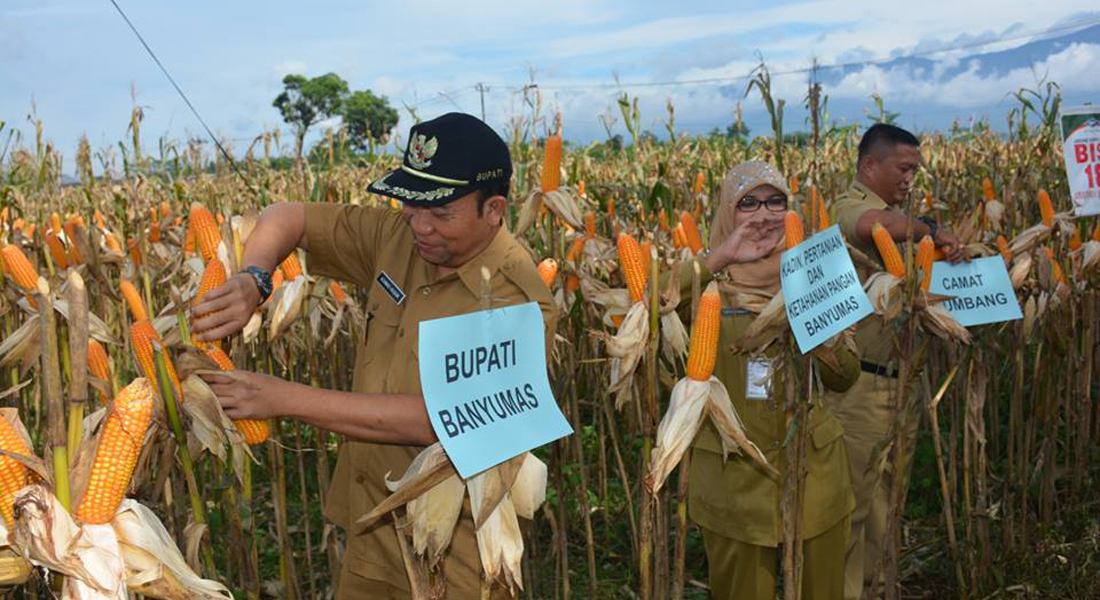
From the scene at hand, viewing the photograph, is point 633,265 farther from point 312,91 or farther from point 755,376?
point 312,91

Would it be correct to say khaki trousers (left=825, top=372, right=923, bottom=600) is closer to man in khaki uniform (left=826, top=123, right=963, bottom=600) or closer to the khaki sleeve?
man in khaki uniform (left=826, top=123, right=963, bottom=600)

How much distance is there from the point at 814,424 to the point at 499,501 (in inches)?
57.5

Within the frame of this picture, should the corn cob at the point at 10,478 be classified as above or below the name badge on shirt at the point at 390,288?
below

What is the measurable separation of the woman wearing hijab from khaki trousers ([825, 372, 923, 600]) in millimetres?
705

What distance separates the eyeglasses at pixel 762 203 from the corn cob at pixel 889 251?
34 centimetres

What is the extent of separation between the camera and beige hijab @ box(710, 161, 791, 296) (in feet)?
9.08

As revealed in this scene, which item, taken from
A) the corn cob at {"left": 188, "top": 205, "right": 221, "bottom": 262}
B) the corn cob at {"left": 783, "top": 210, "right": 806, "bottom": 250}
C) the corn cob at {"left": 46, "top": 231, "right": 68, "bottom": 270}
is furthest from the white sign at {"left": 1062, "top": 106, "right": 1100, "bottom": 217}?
the corn cob at {"left": 46, "top": 231, "right": 68, "bottom": 270}

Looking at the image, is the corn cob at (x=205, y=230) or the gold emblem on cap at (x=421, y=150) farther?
the gold emblem on cap at (x=421, y=150)

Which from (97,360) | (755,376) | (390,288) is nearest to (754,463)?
(755,376)

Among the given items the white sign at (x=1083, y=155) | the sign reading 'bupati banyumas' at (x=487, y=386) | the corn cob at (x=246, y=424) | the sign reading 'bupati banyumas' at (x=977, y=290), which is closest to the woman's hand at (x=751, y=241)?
the sign reading 'bupati banyumas' at (x=977, y=290)

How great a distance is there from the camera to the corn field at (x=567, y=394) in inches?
63.6

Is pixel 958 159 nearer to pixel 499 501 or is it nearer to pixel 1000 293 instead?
pixel 1000 293

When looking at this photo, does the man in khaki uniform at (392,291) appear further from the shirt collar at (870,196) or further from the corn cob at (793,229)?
the shirt collar at (870,196)

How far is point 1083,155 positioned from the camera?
4.35 metres
